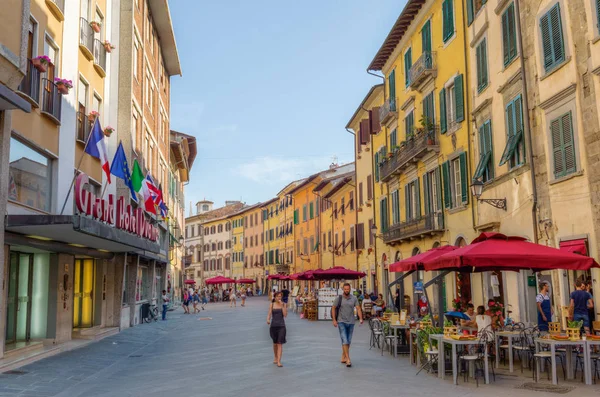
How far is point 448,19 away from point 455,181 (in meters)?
6.12

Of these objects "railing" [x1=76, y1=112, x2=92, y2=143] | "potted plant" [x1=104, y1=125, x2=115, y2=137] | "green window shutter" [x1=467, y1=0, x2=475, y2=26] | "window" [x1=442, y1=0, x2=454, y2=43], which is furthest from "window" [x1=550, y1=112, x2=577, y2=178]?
"potted plant" [x1=104, y1=125, x2=115, y2=137]

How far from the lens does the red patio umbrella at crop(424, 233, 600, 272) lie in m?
11.4

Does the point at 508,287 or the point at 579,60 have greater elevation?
the point at 579,60

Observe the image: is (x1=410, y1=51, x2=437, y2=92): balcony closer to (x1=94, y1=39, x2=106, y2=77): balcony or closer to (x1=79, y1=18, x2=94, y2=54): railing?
(x1=94, y1=39, x2=106, y2=77): balcony

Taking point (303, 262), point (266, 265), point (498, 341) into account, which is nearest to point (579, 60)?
point (498, 341)

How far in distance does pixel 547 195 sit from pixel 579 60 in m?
3.44

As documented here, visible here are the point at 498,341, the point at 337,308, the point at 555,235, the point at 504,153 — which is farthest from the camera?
the point at 504,153

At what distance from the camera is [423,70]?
26.4 m

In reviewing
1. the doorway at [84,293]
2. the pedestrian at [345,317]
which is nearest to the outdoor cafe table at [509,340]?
the pedestrian at [345,317]

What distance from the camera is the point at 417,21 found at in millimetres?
28719

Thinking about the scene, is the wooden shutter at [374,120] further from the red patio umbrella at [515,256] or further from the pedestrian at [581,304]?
the red patio umbrella at [515,256]

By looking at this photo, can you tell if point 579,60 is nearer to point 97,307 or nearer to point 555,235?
point 555,235

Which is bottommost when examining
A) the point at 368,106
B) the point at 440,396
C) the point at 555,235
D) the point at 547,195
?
the point at 440,396

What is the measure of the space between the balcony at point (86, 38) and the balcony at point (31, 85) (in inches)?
171
